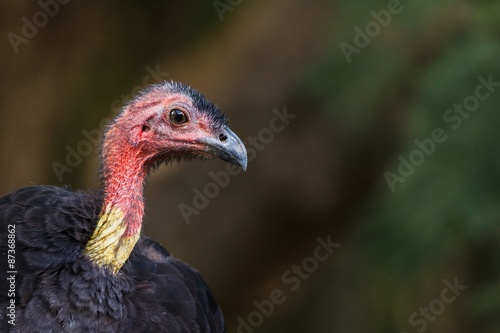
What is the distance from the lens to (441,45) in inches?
244

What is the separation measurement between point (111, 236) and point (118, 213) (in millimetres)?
101

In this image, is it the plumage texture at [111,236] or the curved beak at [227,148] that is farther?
the curved beak at [227,148]

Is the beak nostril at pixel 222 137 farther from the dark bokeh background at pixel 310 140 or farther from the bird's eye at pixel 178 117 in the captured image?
the dark bokeh background at pixel 310 140

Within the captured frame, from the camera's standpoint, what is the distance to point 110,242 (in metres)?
3.79

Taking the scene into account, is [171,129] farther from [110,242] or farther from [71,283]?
[71,283]

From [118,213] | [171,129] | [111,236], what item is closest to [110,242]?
[111,236]

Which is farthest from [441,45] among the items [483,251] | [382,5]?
[483,251]

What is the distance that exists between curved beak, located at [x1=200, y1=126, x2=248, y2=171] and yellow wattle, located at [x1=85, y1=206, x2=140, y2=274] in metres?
0.48

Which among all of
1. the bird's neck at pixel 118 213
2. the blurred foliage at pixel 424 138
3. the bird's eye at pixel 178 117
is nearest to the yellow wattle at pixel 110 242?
the bird's neck at pixel 118 213

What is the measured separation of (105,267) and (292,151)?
3617 mm

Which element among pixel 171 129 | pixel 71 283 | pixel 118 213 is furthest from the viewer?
pixel 171 129

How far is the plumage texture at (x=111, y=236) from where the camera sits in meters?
3.68

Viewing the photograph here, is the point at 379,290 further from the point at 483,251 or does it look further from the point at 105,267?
the point at 105,267

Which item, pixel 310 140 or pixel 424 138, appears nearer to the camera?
pixel 424 138
